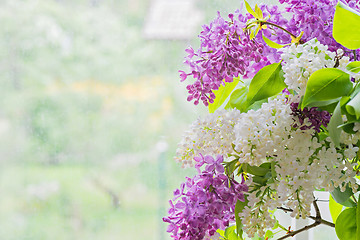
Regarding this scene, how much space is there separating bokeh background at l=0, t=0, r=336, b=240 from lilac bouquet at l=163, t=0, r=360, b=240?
64 cm

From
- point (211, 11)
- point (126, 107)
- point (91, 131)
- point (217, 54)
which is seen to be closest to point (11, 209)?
point (91, 131)

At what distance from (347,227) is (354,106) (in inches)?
8.5

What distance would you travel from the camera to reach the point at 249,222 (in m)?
0.53

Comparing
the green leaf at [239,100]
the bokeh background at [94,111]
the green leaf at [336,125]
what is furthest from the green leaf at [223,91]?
the bokeh background at [94,111]

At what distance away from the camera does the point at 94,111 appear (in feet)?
4.24

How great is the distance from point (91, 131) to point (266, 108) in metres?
0.85

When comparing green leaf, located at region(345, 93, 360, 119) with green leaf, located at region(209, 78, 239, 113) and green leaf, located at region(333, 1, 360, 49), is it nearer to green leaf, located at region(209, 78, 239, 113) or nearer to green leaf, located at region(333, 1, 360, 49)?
green leaf, located at region(333, 1, 360, 49)

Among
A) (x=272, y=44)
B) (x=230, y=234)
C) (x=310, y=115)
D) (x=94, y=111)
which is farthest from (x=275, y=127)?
(x=94, y=111)

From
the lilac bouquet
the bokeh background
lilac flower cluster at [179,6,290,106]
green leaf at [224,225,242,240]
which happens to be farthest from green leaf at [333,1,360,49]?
the bokeh background

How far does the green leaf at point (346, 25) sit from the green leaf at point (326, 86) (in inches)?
2.4

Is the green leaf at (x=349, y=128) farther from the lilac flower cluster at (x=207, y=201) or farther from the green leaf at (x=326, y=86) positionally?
the lilac flower cluster at (x=207, y=201)

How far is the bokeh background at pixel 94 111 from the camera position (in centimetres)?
128

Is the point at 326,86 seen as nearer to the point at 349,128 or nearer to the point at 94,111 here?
the point at 349,128

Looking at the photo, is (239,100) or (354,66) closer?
(354,66)
